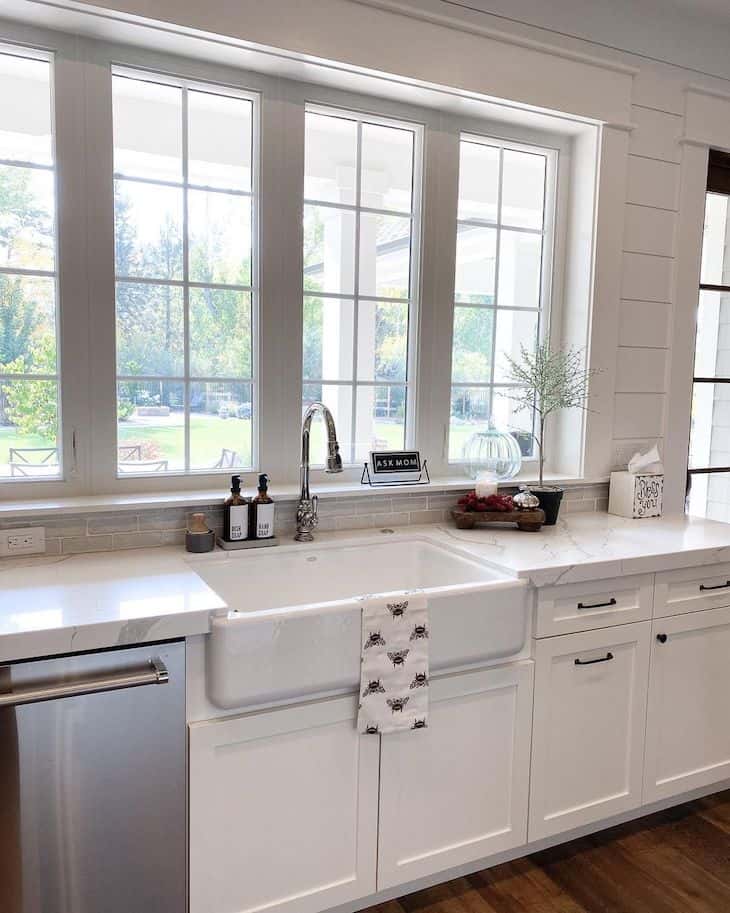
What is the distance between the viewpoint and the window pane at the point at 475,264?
9.06ft

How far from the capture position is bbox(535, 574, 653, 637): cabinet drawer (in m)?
2.11

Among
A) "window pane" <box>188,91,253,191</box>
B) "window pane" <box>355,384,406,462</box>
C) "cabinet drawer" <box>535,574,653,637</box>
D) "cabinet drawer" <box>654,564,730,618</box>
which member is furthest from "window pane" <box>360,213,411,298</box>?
"cabinet drawer" <box>654,564,730,618</box>

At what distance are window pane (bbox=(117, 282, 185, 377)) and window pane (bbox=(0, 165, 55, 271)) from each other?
23 centimetres

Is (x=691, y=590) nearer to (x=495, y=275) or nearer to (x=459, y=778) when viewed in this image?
(x=459, y=778)

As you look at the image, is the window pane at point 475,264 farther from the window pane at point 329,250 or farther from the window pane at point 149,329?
the window pane at point 149,329

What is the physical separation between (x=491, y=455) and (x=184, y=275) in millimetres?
1261

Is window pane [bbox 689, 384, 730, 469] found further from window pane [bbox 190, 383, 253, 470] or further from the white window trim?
window pane [bbox 190, 383, 253, 470]

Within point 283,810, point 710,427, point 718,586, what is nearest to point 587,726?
point 718,586

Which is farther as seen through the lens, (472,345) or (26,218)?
(472,345)

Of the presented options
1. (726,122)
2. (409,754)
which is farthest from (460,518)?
(726,122)

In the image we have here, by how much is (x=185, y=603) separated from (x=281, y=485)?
0.86 metres

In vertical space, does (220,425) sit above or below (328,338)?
below

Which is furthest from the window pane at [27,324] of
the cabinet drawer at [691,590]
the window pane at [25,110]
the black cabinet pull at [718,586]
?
the black cabinet pull at [718,586]

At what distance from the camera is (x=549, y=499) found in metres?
2.61
